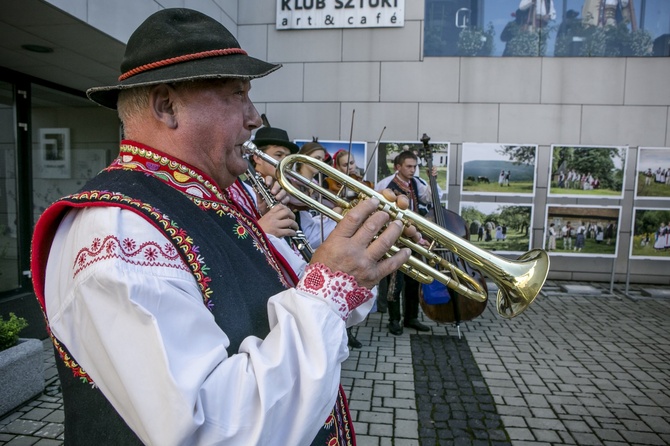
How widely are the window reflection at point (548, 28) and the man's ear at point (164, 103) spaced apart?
7.24 metres

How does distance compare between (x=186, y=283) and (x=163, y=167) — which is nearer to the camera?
(x=186, y=283)

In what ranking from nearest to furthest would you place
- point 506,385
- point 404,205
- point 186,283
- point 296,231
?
point 186,283 < point 404,205 < point 296,231 < point 506,385

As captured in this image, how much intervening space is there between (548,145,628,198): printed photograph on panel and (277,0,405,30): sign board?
Result: 3.47 metres

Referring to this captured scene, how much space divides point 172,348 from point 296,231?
1457 millimetres

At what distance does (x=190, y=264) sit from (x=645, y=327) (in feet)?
21.0

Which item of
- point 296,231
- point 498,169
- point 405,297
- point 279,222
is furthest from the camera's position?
point 498,169

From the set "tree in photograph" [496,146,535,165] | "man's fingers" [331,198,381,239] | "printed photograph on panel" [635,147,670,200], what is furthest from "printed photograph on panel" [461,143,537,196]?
"man's fingers" [331,198,381,239]

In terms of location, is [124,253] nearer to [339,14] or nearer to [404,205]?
[404,205]

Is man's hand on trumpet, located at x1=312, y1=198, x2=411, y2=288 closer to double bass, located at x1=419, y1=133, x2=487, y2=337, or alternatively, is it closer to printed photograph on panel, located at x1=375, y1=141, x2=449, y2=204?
double bass, located at x1=419, y1=133, x2=487, y2=337

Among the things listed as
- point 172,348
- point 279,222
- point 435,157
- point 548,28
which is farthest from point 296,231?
point 548,28

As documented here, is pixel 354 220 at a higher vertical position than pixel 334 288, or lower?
higher

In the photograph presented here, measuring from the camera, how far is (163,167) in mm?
1211

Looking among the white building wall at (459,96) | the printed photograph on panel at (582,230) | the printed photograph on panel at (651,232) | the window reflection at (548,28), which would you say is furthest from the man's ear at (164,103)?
the printed photograph on panel at (651,232)

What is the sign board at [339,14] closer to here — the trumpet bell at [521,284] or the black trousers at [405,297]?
the black trousers at [405,297]
